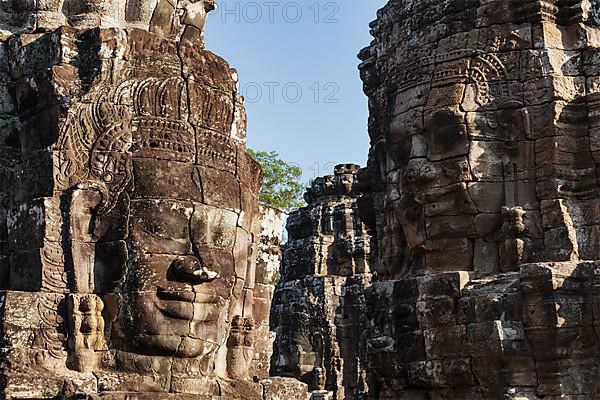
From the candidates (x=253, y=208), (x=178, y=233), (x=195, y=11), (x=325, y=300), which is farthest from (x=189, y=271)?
(x=325, y=300)

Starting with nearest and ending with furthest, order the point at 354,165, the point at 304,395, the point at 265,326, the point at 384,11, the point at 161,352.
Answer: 1. the point at 161,352
2. the point at 304,395
3. the point at 265,326
4. the point at 384,11
5. the point at 354,165

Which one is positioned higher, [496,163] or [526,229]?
[496,163]

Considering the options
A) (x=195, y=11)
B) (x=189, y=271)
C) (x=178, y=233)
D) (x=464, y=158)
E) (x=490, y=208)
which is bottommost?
(x=189, y=271)

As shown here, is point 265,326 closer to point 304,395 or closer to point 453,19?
point 304,395

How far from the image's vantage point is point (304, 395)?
26.9 feet

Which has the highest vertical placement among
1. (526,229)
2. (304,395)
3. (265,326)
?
(526,229)

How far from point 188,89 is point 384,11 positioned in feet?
15.5

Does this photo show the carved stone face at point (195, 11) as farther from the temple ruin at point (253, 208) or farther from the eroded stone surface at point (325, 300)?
the eroded stone surface at point (325, 300)

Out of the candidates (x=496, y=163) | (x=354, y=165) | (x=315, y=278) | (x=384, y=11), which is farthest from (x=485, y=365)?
(x=354, y=165)

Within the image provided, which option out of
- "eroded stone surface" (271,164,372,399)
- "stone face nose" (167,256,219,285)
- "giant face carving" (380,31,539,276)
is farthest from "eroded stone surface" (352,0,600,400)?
"eroded stone surface" (271,164,372,399)

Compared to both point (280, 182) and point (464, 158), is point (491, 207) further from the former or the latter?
point (280, 182)

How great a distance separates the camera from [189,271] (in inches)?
275

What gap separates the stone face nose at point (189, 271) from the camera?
22.9 ft

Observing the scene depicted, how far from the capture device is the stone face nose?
698 cm
